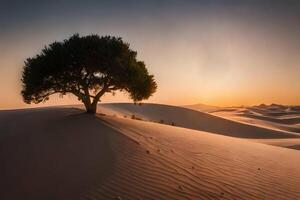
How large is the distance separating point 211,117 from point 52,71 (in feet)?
110

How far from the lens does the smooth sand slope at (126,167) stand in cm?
952

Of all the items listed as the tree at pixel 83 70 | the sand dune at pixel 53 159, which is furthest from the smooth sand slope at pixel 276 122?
the sand dune at pixel 53 159

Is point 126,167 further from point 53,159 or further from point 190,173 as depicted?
point 53,159

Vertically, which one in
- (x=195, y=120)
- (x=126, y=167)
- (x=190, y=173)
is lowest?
(x=190, y=173)

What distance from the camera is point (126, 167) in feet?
35.9

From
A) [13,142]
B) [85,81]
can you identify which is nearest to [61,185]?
[13,142]

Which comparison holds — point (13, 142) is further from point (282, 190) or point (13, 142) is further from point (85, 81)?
point (282, 190)

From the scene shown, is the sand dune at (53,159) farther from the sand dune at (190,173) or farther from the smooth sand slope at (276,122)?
the smooth sand slope at (276,122)

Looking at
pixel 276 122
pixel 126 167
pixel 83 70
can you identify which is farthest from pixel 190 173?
pixel 276 122

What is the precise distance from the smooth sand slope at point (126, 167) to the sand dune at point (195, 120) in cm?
2611

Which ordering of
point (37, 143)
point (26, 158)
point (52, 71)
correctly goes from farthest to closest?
point (52, 71)
point (37, 143)
point (26, 158)

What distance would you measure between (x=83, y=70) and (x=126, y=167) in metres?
9.97

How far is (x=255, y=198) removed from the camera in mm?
9797

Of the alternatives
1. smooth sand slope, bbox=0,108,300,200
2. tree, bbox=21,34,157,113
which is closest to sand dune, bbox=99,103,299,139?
tree, bbox=21,34,157,113
